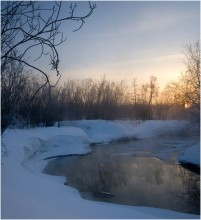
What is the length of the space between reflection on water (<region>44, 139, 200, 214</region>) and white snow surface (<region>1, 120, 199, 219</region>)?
2.52ft

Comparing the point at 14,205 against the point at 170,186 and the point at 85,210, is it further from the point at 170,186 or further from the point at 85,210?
the point at 170,186

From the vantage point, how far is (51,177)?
486 inches

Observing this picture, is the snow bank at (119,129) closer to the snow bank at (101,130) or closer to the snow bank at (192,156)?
the snow bank at (101,130)

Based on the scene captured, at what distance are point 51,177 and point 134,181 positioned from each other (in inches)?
134

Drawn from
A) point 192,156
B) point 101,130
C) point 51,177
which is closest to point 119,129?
point 101,130

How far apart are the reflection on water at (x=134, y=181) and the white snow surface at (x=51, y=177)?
0.77 metres

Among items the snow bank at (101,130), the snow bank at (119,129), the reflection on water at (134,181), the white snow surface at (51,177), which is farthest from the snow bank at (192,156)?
the snow bank at (101,130)

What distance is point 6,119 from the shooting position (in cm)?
480

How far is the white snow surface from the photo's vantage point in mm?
5242

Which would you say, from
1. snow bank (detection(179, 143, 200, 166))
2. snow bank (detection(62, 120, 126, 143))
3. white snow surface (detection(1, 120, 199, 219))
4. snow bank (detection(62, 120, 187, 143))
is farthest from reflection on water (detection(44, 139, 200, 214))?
snow bank (detection(62, 120, 126, 143))

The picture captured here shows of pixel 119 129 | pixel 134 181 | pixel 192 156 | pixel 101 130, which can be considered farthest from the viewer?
pixel 119 129

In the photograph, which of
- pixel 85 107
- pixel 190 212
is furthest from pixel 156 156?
pixel 85 107

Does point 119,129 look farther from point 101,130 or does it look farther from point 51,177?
point 51,177

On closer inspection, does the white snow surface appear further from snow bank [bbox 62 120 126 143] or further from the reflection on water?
the reflection on water
